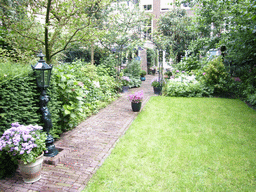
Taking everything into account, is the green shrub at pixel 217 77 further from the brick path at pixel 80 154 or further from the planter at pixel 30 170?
the planter at pixel 30 170

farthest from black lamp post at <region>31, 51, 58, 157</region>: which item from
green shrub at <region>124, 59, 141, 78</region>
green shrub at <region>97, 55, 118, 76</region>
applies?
green shrub at <region>124, 59, 141, 78</region>

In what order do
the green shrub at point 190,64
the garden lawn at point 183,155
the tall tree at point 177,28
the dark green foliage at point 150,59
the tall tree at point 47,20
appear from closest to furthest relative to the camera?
the garden lawn at point 183,155
the tall tree at point 47,20
the green shrub at point 190,64
the tall tree at point 177,28
the dark green foliage at point 150,59

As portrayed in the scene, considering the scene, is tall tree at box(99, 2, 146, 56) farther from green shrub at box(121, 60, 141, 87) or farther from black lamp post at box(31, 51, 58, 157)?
black lamp post at box(31, 51, 58, 157)

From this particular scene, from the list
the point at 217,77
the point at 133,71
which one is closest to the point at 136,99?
the point at 217,77

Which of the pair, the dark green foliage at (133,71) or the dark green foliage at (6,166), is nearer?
the dark green foliage at (6,166)

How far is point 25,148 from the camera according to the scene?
2.89 metres

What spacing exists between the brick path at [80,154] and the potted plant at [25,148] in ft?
0.66

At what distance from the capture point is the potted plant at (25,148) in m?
2.88

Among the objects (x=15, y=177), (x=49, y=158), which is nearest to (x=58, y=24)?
(x=49, y=158)

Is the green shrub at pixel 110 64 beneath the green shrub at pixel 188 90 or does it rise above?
above

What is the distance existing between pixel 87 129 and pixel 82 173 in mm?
2152

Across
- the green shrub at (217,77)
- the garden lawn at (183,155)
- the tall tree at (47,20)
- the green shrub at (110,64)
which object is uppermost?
the tall tree at (47,20)

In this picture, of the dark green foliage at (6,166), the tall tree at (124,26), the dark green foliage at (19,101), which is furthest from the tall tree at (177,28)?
the dark green foliage at (6,166)

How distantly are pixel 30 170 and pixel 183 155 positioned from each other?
293 cm
